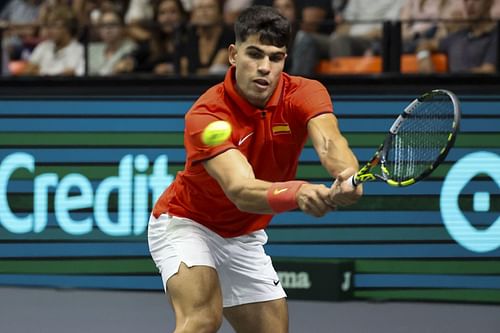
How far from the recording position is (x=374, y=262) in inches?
338

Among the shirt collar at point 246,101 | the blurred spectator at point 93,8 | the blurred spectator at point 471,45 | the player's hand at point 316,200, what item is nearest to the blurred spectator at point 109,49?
the blurred spectator at point 93,8

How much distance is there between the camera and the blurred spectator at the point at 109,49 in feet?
31.2

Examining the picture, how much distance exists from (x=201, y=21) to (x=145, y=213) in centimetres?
170

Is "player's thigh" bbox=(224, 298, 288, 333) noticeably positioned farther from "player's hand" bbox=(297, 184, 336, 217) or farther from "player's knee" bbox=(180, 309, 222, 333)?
"player's hand" bbox=(297, 184, 336, 217)

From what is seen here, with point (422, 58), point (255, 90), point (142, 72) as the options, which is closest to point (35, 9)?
point (142, 72)

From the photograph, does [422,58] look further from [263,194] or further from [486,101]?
[263,194]

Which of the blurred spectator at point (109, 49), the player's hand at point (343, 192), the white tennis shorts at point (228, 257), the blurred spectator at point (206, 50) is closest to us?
the player's hand at point (343, 192)

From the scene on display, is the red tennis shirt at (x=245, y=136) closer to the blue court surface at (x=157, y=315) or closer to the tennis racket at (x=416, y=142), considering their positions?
the tennis racket at (x=416, y=142)

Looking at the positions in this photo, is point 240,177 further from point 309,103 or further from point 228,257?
point 228,257

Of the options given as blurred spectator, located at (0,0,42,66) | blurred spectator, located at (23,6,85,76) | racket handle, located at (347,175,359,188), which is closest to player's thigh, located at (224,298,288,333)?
racket handle, located at (347,175,359,188)

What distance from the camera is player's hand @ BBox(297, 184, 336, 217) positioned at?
14.3 feet

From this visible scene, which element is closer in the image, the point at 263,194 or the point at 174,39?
the point at 263,194

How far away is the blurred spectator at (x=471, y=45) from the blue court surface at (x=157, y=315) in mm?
1688

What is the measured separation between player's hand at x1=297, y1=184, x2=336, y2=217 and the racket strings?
383 millimetres
